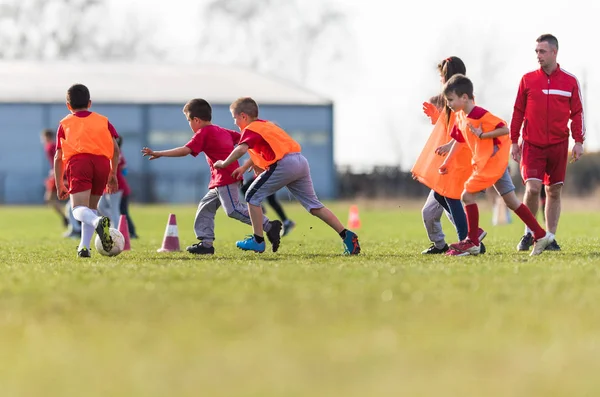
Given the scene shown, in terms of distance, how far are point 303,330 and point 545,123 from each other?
270 inches

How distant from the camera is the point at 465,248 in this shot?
10.4 meters

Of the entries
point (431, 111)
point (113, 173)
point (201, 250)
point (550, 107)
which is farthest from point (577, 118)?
point (113, 173)

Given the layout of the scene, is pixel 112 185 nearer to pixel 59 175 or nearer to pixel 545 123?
pixel 59 175

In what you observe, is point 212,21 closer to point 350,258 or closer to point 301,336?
point 350,258

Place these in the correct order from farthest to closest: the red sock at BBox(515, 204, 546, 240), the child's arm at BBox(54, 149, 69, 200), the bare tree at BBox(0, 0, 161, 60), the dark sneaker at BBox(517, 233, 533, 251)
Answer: the bare tree at BBox(0, 0, 161, 60) → the dark sneaker at BBox(517, 233, 533, 251) → the child's arm at BBox(54, 149, 69, 200) → the red sock at BBox(515, 204, 546, 240)

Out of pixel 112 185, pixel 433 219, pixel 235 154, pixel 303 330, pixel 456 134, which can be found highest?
pixel 456 134

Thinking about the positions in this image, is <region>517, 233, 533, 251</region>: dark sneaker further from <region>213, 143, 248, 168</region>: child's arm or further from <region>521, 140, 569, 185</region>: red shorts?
<region>213, 143, 248, 168</region>: child's arm

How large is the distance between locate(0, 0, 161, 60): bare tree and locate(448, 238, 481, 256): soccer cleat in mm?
59803

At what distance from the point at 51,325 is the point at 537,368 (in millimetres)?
2490

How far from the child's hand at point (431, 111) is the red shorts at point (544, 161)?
3.52ft

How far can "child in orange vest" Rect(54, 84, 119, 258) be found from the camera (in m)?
11.0

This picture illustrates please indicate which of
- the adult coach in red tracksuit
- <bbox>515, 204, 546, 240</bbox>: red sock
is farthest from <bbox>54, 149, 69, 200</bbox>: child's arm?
the adult coach in red tracksuit

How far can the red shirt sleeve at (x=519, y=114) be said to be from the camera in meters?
11.6

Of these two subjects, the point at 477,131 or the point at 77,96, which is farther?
the point at 77,96
